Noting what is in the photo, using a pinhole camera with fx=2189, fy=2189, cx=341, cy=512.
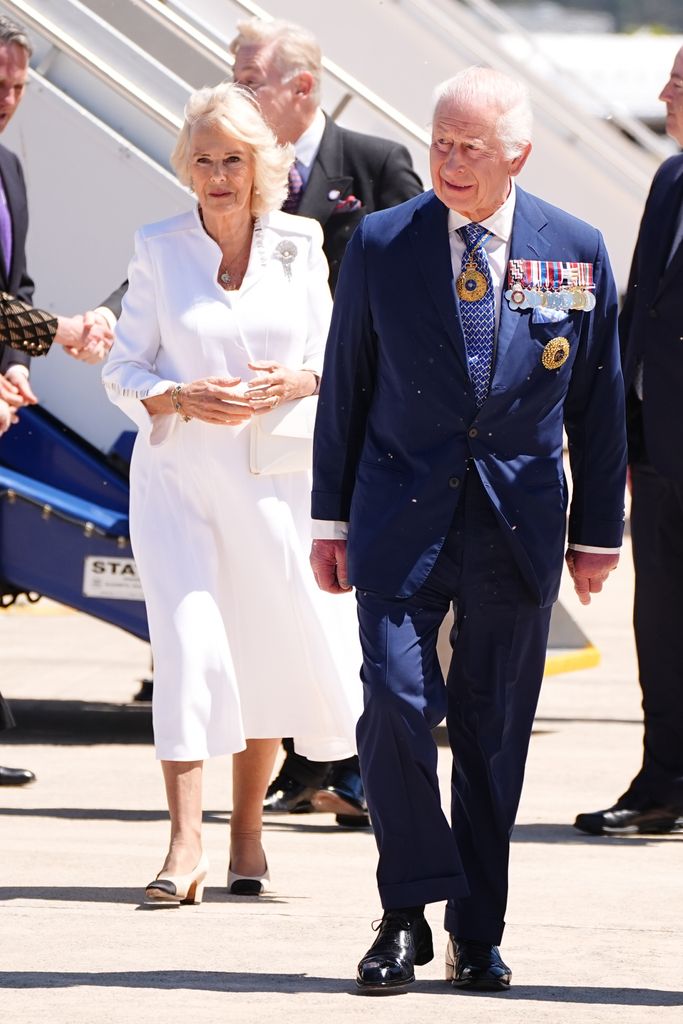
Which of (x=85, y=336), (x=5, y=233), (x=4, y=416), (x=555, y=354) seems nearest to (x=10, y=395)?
(x=4, y=416)

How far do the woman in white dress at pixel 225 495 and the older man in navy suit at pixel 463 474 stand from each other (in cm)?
82

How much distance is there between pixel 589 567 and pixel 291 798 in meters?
2.28

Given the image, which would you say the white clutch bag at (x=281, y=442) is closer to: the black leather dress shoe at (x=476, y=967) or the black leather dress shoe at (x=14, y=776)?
the black leather dress shoe at (x=476, y=967)

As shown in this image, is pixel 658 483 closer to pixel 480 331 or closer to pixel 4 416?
pixel 4 416

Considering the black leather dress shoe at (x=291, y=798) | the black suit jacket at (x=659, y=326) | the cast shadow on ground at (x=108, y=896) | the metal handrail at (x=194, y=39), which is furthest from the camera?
the metal handrail at (x=194, y=39)

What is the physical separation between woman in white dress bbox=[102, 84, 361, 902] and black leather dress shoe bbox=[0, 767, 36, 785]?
1.56 m

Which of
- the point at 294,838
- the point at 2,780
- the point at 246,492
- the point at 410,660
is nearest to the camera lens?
the point at 410,660

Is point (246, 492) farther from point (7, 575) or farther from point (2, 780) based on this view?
point (7, 575)

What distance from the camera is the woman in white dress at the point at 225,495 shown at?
5.36 meters

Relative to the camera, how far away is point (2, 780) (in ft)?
22.7

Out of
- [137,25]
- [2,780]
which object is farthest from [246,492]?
[137,25]

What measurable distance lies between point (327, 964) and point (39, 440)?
3481 millimetres

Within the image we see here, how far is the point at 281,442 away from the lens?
5.49 meters

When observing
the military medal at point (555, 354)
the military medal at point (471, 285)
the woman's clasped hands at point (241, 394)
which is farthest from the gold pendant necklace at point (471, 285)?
the woman's clasped hands at point (241, 394)
